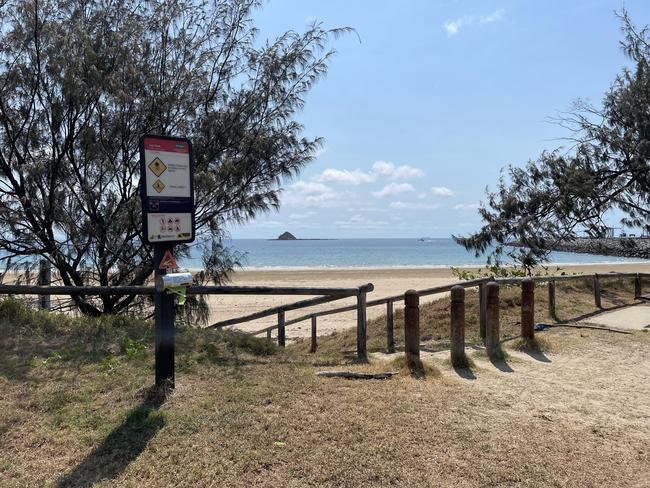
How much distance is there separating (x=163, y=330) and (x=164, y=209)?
108 centimetres

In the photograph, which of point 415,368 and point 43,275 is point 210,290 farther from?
point 43,275

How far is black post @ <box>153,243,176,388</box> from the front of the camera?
4.65 metres

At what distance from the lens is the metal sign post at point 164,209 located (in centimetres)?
447

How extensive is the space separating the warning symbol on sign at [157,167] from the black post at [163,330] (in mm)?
620

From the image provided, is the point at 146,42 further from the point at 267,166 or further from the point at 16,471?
the point at 16,471

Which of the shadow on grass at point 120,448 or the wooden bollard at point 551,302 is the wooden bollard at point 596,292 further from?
the shadow on grass at point 120,448

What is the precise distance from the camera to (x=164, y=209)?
181 inches

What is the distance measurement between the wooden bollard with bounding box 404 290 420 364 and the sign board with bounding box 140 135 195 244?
2787 millimetres

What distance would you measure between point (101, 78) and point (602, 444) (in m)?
8.04

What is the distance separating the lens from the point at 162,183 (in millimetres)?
4574

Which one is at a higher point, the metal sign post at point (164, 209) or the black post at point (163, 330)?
the metal sign post at point (164, 209)

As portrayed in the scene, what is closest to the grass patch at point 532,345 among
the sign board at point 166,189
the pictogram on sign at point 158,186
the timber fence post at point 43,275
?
the sign board at point 166,189

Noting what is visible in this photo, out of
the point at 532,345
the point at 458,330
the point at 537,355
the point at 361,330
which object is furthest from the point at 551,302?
the point at 361,330

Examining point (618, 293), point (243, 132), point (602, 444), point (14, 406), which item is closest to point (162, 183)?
point (14, 406)
